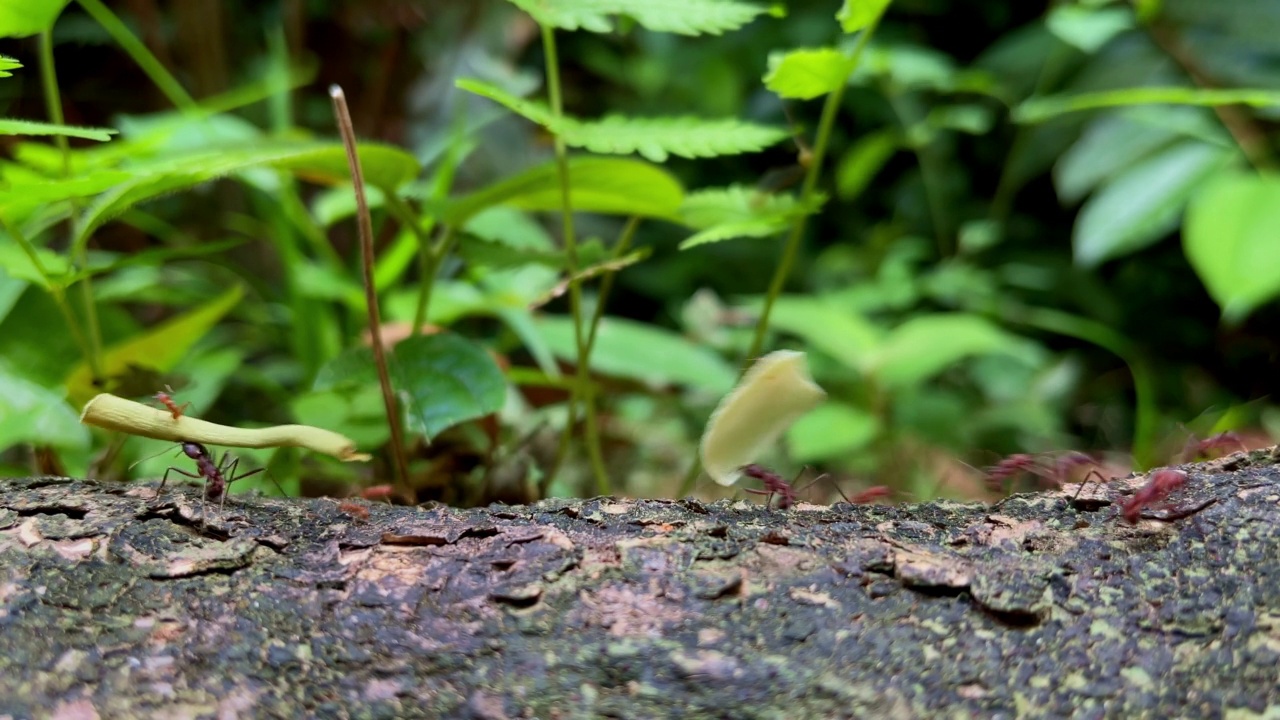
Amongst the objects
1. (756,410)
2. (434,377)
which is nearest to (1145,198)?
(756,410)

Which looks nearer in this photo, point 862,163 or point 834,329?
point 834,329

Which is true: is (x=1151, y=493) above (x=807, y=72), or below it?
below

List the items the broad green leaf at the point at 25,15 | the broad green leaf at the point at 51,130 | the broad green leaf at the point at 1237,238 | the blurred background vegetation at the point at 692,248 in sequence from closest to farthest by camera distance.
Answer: the broad green leaf at the point at 51,130, the broad green leaf at the point at 25,15, the blurred background vegetation at the point at 692,248, the broad green leaf at the point at 1237,238

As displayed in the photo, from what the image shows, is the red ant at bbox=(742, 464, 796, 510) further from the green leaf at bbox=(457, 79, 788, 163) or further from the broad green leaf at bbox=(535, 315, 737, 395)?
the broad green leaf at bbox=(535, 315, 737, 395)

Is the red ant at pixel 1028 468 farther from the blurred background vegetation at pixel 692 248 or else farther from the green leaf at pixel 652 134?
the green leaf at pixel 652 134

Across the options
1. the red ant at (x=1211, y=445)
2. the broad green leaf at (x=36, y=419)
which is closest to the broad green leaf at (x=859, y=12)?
the red ant at (x=1211, y=445)

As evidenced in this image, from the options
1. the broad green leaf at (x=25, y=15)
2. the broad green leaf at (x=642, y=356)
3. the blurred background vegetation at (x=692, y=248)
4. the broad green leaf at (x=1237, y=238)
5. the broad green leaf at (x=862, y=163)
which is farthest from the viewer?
the broad green leaf at (x=862, y=163)

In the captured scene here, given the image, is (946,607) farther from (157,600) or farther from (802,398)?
(157,600)

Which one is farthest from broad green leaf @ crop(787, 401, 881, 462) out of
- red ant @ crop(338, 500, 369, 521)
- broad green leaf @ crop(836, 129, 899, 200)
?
red ant @ crop(338, 500, 369, 521)

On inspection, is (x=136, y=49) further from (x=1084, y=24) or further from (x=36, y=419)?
(x=1084, y=24)
